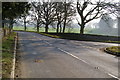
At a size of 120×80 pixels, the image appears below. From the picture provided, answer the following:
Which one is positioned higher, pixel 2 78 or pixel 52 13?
pixel 52 13

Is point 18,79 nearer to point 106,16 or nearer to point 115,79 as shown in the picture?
point 115,79

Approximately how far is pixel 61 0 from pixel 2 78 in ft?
143

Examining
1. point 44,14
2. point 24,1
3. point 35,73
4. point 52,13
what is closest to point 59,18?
point 52,13

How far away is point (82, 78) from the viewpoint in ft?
22.7

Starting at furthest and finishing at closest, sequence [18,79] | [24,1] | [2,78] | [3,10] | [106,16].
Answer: [106,16], [24,1], [3,10], [18,79], [2,78]

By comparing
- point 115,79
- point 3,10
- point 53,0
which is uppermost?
point 53,0

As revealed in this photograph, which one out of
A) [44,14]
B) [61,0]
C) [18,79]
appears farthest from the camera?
[44,14]

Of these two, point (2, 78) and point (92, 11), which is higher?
point (92, 11)

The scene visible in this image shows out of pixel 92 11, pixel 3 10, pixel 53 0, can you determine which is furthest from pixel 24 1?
pixel 53 0

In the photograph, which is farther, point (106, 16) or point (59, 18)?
point (59, 18)

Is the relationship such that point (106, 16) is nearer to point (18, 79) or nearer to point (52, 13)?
point (52, 13)

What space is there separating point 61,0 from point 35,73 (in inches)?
1657

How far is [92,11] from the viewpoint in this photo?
42.1 metres

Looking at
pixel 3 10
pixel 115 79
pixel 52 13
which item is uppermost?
pixel 52 13
